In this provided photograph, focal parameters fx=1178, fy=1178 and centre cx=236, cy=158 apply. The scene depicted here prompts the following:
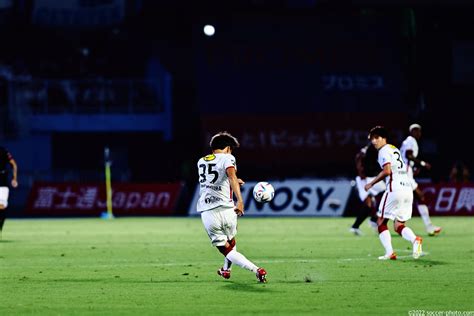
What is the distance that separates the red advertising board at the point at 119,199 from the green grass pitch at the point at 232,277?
1421cm

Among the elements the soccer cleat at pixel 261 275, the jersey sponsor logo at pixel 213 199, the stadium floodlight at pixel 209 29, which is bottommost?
the soccer cleat at pixel 261 275

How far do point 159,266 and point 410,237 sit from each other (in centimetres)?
412

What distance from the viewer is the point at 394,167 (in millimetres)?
19562

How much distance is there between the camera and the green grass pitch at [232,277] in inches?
511

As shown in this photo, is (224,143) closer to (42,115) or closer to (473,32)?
(473,32)

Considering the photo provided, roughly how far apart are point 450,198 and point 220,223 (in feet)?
83.1

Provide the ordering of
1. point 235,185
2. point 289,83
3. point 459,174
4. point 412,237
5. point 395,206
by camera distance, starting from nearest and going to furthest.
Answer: point 235,185 < point 412,237 < point 395,206 < point 459,174 < point 289,83

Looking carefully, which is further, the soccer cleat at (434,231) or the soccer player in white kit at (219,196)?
the soccer cleat at (434,231)

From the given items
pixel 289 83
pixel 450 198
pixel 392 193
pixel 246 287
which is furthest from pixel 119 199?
pixel 246 287

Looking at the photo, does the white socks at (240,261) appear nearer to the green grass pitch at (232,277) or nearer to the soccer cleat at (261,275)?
the soccer cleat at (261,275)

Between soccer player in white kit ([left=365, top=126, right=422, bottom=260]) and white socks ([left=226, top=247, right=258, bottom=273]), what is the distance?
A: 4290mm

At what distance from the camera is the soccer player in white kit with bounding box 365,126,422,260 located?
19.2 metres

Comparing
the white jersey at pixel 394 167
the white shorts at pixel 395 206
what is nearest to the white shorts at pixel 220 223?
the white jersey at pixel 394 167

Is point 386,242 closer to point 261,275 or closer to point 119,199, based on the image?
point 261,275
